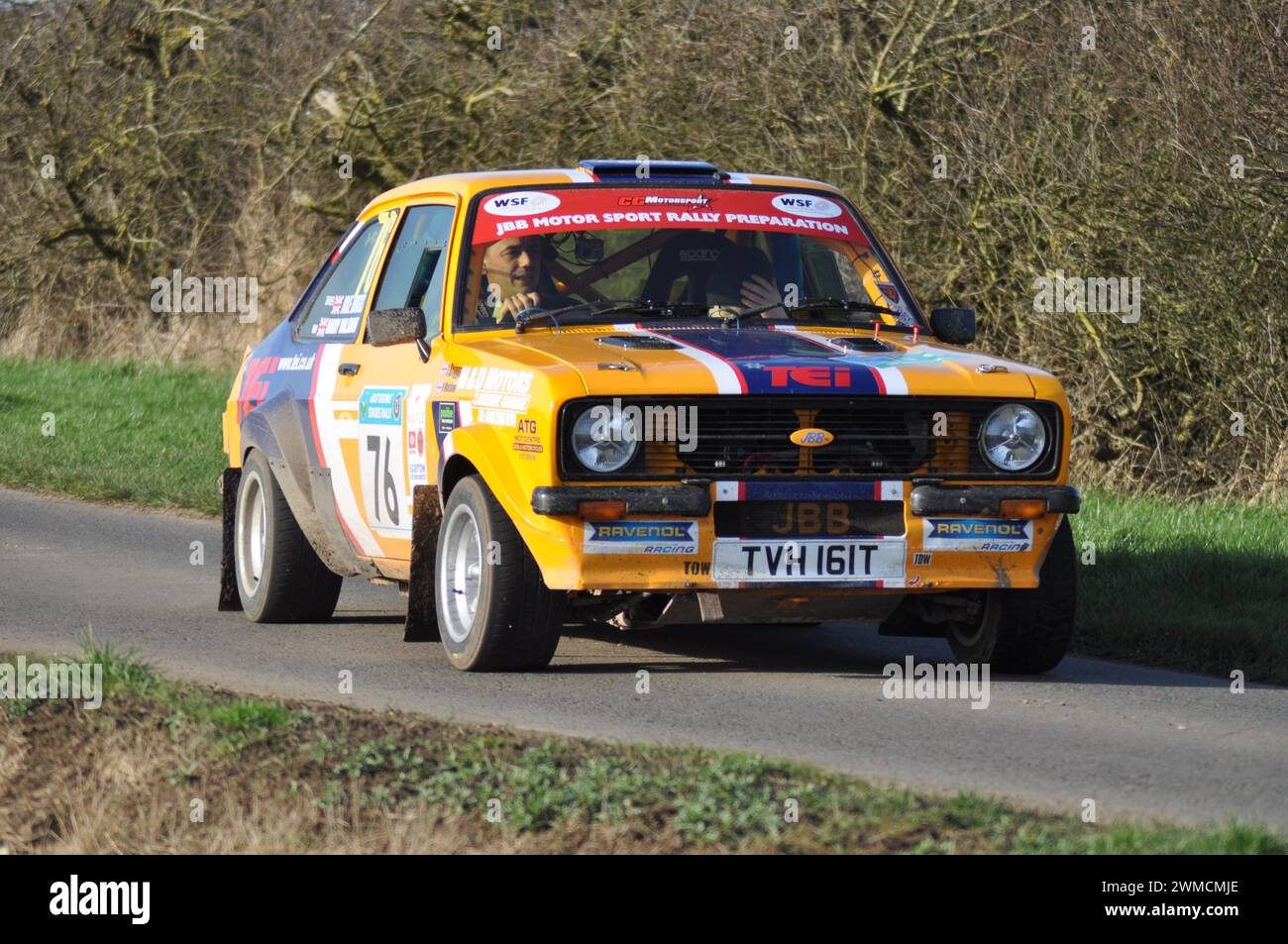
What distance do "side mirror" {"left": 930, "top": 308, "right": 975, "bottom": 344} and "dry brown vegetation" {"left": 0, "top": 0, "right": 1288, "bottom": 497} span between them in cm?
549

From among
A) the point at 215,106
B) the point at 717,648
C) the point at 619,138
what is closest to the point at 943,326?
the point at 717,648

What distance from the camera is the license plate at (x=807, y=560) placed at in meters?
7.80

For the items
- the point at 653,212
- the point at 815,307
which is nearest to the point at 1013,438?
the point at 815,307

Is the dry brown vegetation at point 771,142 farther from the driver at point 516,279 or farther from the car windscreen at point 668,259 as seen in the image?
the driver at point 516,279

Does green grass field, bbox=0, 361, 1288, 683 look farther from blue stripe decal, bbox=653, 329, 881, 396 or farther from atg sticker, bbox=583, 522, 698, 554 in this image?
atg sticker, bbox=583, 522, 698, 554

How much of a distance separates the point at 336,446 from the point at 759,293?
78.2 inches

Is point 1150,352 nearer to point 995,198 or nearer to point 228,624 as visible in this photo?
point 995,198

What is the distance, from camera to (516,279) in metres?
8.93

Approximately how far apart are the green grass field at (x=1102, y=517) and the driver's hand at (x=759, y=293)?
6.97 feet

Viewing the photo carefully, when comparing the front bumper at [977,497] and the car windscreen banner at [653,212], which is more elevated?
the car windscreen banner at [653,212]

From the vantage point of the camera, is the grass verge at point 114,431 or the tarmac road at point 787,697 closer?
the tarmac road at point 787,697

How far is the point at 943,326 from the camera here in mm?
9203

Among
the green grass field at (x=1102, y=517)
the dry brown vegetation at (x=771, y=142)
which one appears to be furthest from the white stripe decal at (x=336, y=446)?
the dry brown vegetation at (x=771, y=142)

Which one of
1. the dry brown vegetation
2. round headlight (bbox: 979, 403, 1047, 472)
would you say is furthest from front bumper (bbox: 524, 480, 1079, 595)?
the dry brown vegetation
